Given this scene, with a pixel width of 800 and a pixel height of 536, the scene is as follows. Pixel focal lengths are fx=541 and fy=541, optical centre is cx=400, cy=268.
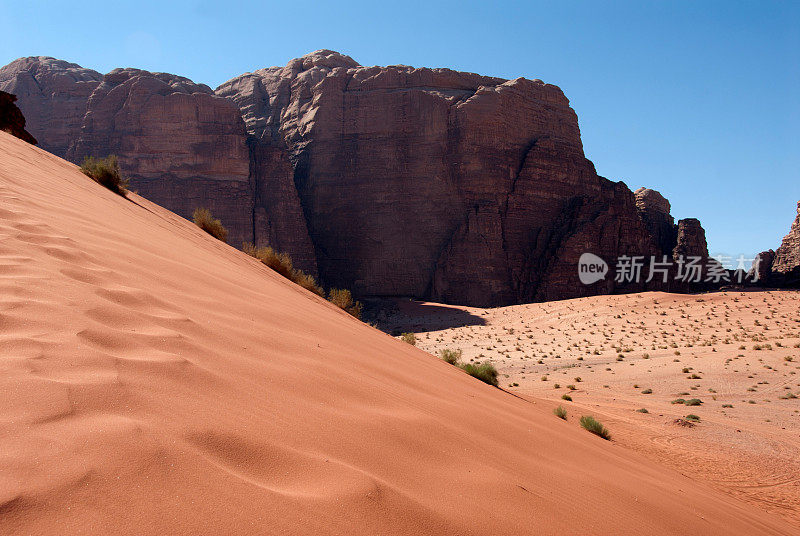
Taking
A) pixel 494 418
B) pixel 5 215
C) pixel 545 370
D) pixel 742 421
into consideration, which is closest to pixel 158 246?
pixel 5 215

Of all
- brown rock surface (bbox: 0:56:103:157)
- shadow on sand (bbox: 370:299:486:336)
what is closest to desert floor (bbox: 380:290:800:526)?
shadow on sand (bbox: 370:299:486:336)

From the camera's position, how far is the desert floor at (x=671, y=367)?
681cm

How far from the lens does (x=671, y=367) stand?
1625cm

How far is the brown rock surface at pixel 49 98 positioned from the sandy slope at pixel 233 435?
176ft

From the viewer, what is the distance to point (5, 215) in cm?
378

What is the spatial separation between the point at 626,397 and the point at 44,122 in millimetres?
55309

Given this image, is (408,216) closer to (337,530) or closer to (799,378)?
(799,378)

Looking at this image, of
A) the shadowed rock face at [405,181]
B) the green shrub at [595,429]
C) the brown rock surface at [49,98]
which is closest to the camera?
the green shrub at [595,429]

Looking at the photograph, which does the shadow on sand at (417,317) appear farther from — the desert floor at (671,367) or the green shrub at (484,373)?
the green shrub at (484,373)

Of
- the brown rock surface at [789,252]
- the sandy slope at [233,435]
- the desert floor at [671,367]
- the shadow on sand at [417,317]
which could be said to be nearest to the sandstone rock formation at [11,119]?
the sandy slope at [233,435]

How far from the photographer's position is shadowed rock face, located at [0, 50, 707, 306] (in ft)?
139

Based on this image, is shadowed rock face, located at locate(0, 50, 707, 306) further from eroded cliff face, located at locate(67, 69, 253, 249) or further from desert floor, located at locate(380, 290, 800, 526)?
desert floor, located at locate(380, 290, 800, 526)

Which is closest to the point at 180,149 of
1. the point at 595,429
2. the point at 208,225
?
the point at 208,225

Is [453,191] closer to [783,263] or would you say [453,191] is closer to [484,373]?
[783,263]
